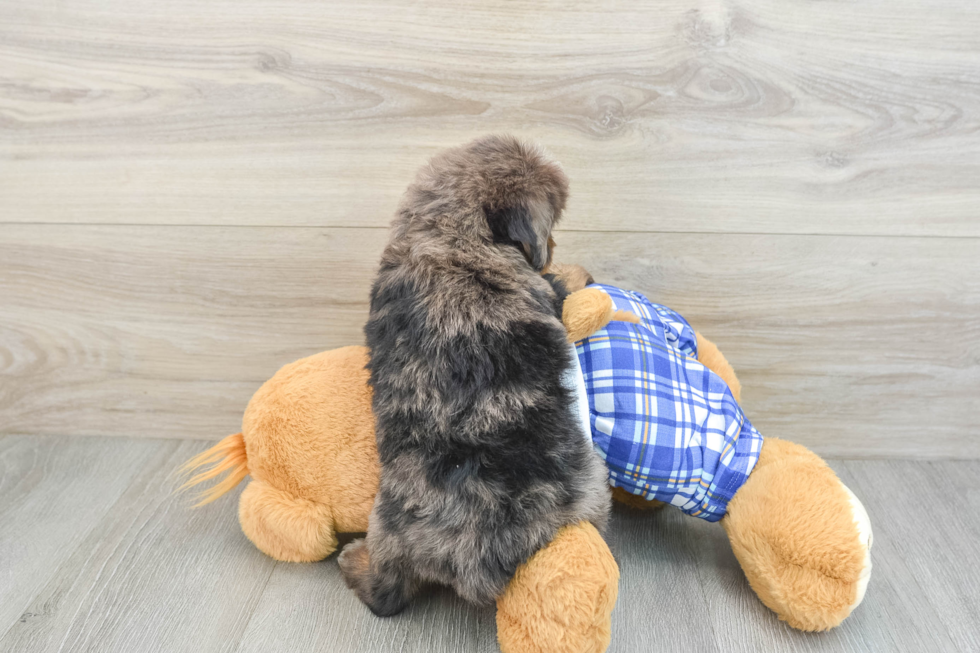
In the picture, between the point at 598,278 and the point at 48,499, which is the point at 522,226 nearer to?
the point at 598,278

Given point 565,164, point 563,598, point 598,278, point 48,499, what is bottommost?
point 48,499

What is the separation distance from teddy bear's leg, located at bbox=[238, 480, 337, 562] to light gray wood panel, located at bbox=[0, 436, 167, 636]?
29 cm

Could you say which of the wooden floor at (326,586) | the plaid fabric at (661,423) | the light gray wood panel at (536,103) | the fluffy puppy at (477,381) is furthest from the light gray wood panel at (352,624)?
the light gray wood panel at (536,103)

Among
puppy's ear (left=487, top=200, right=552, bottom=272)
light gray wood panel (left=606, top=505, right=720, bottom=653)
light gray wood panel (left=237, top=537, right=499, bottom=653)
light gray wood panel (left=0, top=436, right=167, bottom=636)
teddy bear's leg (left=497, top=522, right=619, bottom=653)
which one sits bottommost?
light gray wood panel (left=0, top=436, right=167, bottom=636)

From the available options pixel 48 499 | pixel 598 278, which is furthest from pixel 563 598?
pixel 48 499

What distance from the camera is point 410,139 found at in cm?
99

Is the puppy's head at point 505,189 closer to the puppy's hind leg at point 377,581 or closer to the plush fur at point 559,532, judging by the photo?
the plush fur at point 559,532

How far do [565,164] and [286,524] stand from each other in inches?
26.3

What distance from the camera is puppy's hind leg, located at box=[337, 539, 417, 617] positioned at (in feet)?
2.49

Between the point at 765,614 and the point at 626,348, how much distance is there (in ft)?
1.27

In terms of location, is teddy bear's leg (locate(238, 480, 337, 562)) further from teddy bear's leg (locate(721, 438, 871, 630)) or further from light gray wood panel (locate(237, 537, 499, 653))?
teddy bear's leg (locate(721, 438, 871, 630))

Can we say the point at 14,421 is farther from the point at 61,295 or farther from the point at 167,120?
the point at 167,120

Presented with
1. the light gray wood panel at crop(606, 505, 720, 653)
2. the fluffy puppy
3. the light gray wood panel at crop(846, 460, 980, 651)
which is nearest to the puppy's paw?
the fluffy puppy

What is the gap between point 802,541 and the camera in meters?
0.74
